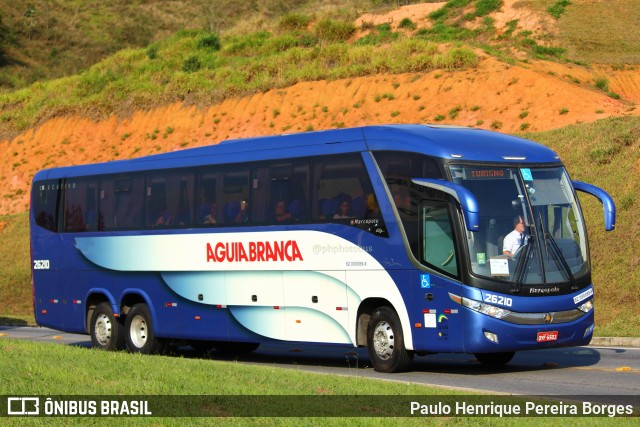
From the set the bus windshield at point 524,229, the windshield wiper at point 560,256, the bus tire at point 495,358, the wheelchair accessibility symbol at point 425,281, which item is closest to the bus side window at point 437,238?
the wheelchair accessibility symbol at point 425,281

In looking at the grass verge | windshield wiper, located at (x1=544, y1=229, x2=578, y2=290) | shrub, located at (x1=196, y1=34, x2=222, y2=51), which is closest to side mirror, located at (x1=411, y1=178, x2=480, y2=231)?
windshield wiper, located at (x1=544, y1=229, x2=578, y2=290)

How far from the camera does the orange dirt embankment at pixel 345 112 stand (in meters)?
42.2

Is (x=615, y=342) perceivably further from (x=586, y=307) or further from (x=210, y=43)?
(x=210, y=43)

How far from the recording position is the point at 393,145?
16.4 m

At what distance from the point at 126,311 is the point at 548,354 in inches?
330

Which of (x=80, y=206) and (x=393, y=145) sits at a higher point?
(x=393, y=145)

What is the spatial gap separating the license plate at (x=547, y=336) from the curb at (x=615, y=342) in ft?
18.7

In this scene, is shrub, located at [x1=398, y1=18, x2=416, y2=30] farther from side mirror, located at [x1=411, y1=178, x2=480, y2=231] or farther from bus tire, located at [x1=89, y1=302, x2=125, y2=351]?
side mirror, located at [x1=411, y1=178, x2=480, y2=231]

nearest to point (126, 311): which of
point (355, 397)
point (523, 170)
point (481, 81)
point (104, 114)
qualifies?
point (523, 170)

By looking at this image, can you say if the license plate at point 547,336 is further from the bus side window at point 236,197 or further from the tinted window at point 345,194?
the bus side window at point 236,197

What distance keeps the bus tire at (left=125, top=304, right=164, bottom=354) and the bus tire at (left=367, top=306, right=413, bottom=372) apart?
5.83 meters

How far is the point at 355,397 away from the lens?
37.2ft

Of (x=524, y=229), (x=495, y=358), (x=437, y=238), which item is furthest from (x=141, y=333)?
(x=524, y=229)

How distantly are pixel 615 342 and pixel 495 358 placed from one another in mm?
4466
